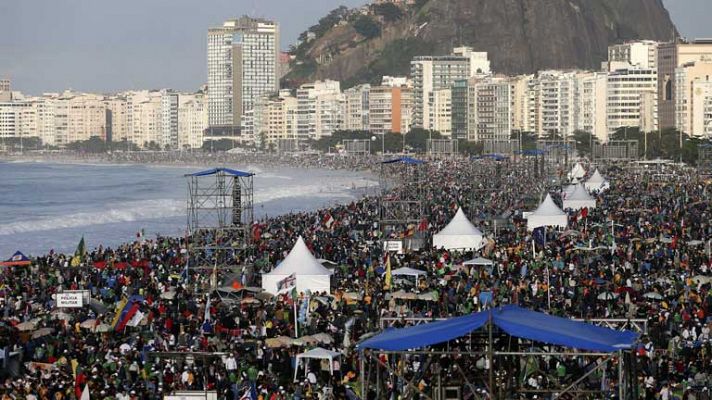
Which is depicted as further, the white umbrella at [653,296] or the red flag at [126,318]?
the white umbrella at [653,296]

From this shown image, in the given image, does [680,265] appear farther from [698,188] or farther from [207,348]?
[698,188]

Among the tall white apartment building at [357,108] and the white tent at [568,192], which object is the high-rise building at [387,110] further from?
the white tent at [568,192]

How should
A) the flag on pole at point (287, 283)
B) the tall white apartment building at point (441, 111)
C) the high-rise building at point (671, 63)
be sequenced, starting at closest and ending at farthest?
the flag on pole at point (287, 283) < the high-rise building at point (671, 63) < the tall white apartment building at point (441, 111)

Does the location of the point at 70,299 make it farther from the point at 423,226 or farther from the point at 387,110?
the point at 387,110

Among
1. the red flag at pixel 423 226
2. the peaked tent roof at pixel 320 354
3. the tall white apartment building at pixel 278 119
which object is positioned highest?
the tall white apartment building at pixel 278 119

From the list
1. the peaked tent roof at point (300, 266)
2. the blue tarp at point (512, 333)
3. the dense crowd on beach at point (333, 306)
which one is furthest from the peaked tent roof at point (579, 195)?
the blue tarp at point (512, 333)

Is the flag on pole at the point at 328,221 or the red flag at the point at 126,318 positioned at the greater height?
the flag on pole at the point at 328,221
